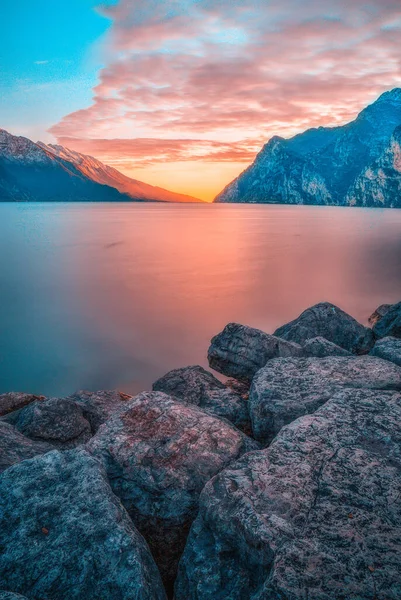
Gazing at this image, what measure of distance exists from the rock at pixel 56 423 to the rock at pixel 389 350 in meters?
4.87

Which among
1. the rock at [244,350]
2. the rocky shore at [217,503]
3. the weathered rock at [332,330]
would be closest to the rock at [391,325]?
the weathered rock at [332,330]

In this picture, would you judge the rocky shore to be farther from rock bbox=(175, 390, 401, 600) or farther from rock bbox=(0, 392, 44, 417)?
rock bbox=(0, 392, 44, 417)

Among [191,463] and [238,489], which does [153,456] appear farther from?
[238,489]

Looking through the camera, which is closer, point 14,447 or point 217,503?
point 217,503

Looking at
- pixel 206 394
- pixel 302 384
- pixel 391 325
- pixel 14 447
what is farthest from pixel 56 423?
pixel 391 325

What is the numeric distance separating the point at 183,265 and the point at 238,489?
29198mm

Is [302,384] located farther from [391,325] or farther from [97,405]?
[391,325]

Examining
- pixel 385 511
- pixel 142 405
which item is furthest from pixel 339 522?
pixel 142 405

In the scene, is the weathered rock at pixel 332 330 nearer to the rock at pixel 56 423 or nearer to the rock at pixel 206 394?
the rock at pixel 206 394

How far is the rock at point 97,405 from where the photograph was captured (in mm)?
6895

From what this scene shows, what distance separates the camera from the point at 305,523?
293 centimetres

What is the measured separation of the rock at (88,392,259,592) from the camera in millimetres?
3572

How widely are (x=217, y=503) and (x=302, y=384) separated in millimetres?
2597

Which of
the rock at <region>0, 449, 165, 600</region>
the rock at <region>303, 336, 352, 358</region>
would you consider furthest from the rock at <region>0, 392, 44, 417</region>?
the rock at <region>303, 336, 352, 358</region>
